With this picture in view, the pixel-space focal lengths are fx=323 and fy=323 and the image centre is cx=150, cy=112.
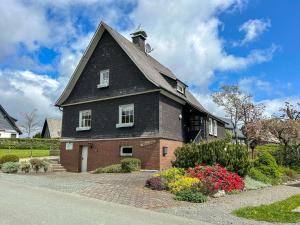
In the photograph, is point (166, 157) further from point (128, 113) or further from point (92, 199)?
point (92, 199)

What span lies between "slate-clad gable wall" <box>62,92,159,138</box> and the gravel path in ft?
28.6

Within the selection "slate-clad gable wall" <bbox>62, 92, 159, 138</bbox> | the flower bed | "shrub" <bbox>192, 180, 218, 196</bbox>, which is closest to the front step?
"slate-clad gable wall" <bbox>62, 92, 159, 138</bbox>

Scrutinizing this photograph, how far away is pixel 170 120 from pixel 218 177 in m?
8.69

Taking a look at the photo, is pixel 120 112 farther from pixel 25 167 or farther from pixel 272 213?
pixel 272 213

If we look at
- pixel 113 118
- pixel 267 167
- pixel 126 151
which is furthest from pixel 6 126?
pixel 267 167

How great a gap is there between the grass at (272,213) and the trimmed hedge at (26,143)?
112ft

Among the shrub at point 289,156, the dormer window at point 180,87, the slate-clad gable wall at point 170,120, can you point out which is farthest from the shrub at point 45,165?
the shrub at point 289,156

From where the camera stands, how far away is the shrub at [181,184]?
525 inches

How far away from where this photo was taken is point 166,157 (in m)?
21.7

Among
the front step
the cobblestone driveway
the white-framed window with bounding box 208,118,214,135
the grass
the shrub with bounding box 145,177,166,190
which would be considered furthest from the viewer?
the white-framed window with bounding box 208,118,214,135

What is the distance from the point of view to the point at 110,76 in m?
24.5

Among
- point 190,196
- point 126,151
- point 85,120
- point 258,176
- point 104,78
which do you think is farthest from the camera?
point 85,120

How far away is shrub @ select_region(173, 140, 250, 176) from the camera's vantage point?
16.8 m

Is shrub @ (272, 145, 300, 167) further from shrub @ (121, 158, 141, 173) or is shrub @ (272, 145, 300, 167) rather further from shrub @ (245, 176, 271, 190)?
shrub @ (121, 158, 141, 173)
